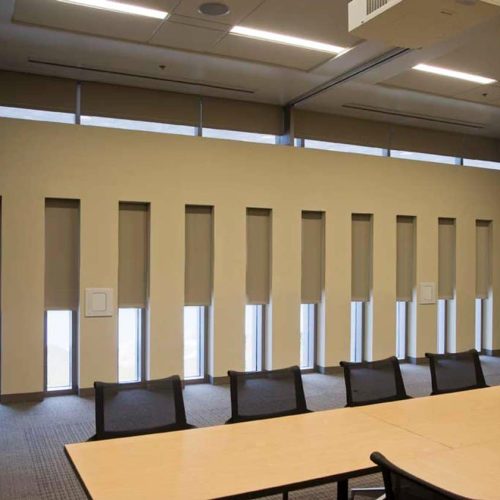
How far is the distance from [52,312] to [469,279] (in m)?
6.38

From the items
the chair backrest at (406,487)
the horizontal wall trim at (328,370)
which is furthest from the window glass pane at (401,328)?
the chair backrest at (406,487)

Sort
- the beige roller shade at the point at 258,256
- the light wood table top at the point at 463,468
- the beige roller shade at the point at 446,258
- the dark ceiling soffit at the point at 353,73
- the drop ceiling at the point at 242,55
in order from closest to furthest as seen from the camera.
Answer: the light wood table top at the point at 463,468, the drop ceiling at the point at 242,55, the dark ceiling soffit at the point at 353,73, the beige roller shade at the point at 258,256, the beige roller shade at the point at 446,258

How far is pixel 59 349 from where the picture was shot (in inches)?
258

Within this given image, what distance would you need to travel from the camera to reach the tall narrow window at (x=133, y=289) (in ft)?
22.2

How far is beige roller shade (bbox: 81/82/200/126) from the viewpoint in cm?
662

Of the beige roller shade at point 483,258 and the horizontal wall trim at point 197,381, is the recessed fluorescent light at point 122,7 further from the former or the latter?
the beige roller shade at point 483,258

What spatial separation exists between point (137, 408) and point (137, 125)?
15.0 ft

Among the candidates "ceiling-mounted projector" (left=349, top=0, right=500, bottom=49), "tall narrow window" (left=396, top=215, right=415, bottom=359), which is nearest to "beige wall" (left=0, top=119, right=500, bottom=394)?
"tall narrow window" (left=396, top=215, right=415, bottom=359)

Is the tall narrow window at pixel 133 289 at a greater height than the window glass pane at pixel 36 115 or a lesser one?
lesser

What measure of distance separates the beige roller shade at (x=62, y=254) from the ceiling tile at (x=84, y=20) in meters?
2.07

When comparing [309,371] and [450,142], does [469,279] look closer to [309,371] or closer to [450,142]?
[450,142]

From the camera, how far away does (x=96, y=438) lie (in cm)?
295

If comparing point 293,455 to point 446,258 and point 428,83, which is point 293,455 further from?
point 446,258

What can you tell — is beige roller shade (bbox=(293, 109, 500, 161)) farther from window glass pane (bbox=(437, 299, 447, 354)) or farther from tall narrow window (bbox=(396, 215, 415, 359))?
window glass pane (bbox=(437, 299, 447, 354))
